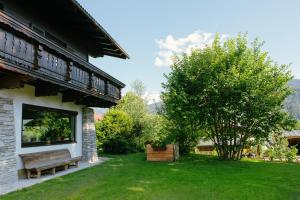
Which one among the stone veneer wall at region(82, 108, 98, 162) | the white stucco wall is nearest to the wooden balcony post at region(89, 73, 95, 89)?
the white stucco wall

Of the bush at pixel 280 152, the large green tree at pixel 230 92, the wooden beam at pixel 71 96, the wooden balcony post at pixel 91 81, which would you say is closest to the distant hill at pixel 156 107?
the large green tree at pixel 230 92

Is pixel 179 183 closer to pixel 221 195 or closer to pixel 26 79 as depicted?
pixel 221 195

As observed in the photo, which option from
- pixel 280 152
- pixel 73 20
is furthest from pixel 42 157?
pixel 280 152

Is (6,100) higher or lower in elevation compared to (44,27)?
lower

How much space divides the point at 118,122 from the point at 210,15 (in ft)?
36.9

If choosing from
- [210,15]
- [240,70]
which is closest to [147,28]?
[210,15]

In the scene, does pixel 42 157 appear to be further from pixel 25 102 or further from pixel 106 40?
pixel 106 40

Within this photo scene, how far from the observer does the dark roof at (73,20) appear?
12.0 meters

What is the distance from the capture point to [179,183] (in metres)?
9.74

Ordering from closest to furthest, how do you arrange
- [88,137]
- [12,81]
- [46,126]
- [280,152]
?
[12,81] < [46,126] < [88,137] < [280,152]

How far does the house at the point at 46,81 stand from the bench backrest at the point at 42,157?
0.76 feet

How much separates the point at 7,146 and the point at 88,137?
7044 millimetres

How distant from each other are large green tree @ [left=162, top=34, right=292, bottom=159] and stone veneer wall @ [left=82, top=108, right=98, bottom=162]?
435cm

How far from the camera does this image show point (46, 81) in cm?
985
